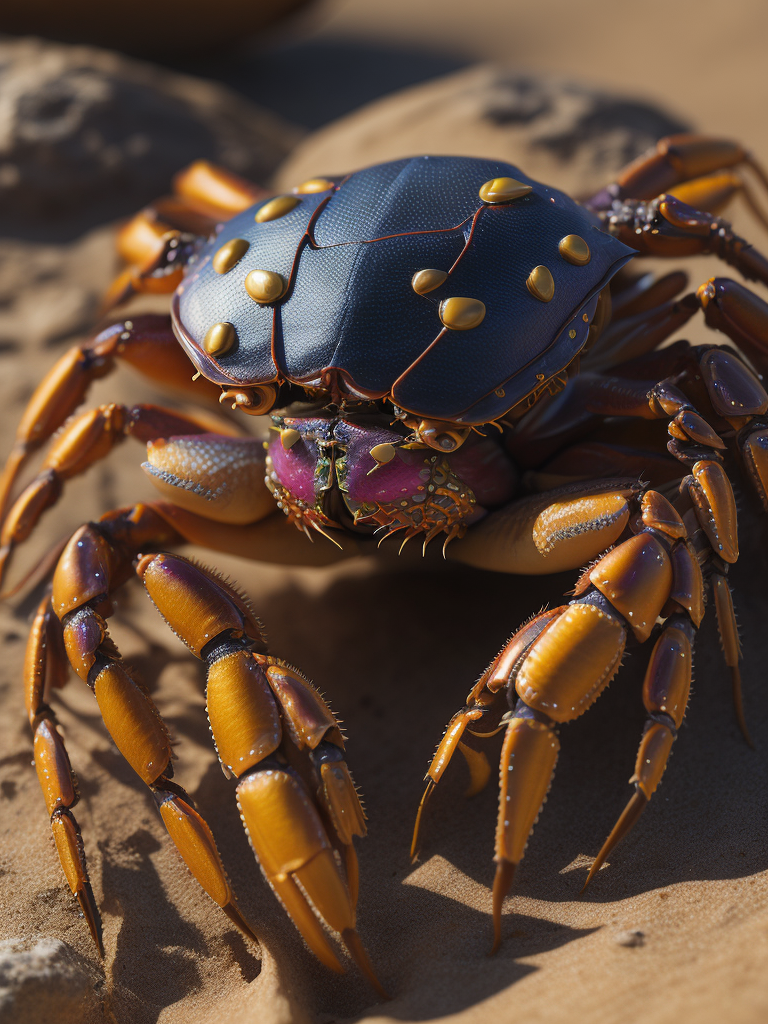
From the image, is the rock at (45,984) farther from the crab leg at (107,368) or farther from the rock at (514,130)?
the rock at (514,130)

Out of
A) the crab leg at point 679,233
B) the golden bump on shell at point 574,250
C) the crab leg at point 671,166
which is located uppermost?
the crab leg at point 671,166

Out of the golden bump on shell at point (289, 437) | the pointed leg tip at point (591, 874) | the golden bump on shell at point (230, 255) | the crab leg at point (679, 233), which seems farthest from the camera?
the crab leg at point (679, 233)

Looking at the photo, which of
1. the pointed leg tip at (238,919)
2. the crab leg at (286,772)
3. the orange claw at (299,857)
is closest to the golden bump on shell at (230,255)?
the crab leg at (286,772)

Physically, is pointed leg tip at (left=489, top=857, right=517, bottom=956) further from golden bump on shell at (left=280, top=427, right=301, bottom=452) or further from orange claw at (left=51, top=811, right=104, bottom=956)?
golden bump on shell at (left=280, top=427, right=301, bottom=452)

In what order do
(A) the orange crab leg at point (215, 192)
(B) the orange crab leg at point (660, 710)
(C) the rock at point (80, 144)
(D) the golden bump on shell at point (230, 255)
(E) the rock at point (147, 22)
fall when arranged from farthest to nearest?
(E) the rock at point (147, 22) → (C) the rock at point (80, 144) → (A) the orange crab leg at point (215, 192) → (D) the golden bump on shell at point (230, 255) → (B) the orange crab leg at point (660, 710)

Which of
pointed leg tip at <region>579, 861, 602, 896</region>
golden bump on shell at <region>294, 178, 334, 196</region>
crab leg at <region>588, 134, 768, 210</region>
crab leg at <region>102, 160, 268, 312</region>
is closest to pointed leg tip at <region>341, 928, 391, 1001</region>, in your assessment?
pointed leg tip at <region>579, 861, 602, 896</region>

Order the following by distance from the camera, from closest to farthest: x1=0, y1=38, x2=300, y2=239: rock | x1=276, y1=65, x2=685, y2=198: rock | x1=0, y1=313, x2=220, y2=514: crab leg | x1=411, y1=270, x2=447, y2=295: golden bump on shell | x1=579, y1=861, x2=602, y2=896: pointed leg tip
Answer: x1=579, y1=861, x2=602, y2=896: pointed leg tip, x1=411, y1=270, x2=447, y2=295: golden bump on shell, x1=0, y1=313, x2=220, y2=514: crab leg, x1=276, y1=65, x2=685, y2=198: rock, x1=0, y1=38, x2=300, y2=239: rock

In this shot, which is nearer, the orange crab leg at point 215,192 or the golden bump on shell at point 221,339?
the golden bump on shell at point 221,339
